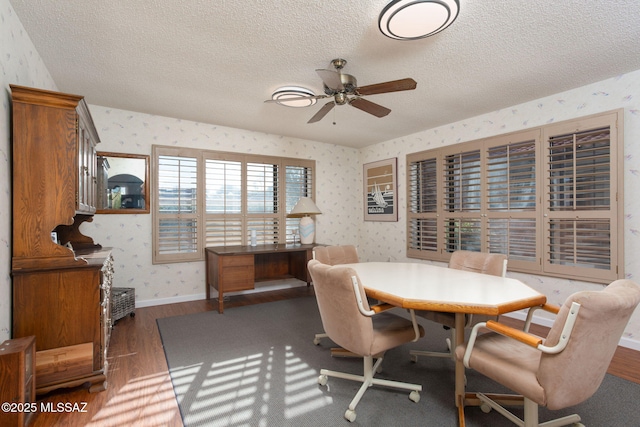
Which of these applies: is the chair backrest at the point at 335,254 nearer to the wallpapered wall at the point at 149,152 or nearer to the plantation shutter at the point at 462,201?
the plantation shutter at the point at 462,201

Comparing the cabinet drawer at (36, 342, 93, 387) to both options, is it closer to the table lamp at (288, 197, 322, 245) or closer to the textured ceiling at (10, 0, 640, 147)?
the textured ceiling at (10, 0, 640, 147)

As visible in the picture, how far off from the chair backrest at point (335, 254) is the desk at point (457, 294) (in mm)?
689

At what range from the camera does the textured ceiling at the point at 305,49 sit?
195 centimetres

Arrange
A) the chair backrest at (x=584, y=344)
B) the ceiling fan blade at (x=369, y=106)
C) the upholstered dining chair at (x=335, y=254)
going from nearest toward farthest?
the chair backrest at (x=584, y=344), the ceiling fan blade at (x=369, y=106), the upholstered dining chair at (x=335, y=254)

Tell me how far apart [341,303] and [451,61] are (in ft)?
6.96

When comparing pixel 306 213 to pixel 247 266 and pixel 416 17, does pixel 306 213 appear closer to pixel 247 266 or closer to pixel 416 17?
pixel 247 266

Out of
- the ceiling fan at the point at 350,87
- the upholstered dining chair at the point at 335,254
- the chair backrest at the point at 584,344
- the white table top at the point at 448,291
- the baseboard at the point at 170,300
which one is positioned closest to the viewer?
the chair backrest at the point at 584,344

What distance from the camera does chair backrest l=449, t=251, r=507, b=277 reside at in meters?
2.55

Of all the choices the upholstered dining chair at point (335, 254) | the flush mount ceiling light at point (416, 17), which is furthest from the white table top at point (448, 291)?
the flush mount ceiling light at point (416, 17)

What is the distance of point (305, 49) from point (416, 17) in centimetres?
89

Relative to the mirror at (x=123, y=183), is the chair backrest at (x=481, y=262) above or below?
below

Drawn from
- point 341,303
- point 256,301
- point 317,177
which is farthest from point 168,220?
point 341,303

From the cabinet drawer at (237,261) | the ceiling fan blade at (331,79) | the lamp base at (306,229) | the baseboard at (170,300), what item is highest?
the ceiling fan blade at (331,79)

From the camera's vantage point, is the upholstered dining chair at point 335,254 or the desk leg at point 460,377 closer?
the desk leg at point 460,377
